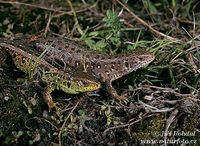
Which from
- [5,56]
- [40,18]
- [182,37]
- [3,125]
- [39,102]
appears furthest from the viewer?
[40,18]

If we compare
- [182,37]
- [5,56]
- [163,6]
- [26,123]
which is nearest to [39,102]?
[26,123]

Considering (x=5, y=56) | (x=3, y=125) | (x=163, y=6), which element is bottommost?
(x=3, y=125)

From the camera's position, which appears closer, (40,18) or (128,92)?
(128,92)

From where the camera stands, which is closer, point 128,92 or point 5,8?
point 128,92

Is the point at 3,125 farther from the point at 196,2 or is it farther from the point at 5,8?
the point at 196,2

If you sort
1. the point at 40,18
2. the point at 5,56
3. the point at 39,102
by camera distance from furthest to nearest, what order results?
the point at 40,18 < the point at 5,56 < the point at 39,102

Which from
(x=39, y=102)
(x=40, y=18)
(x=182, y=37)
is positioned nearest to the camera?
(x=39, y=102)

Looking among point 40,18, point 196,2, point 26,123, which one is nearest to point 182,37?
point 196,2

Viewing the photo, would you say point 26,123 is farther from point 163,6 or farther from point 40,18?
point 163,6

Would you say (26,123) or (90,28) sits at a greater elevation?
(90,28)
